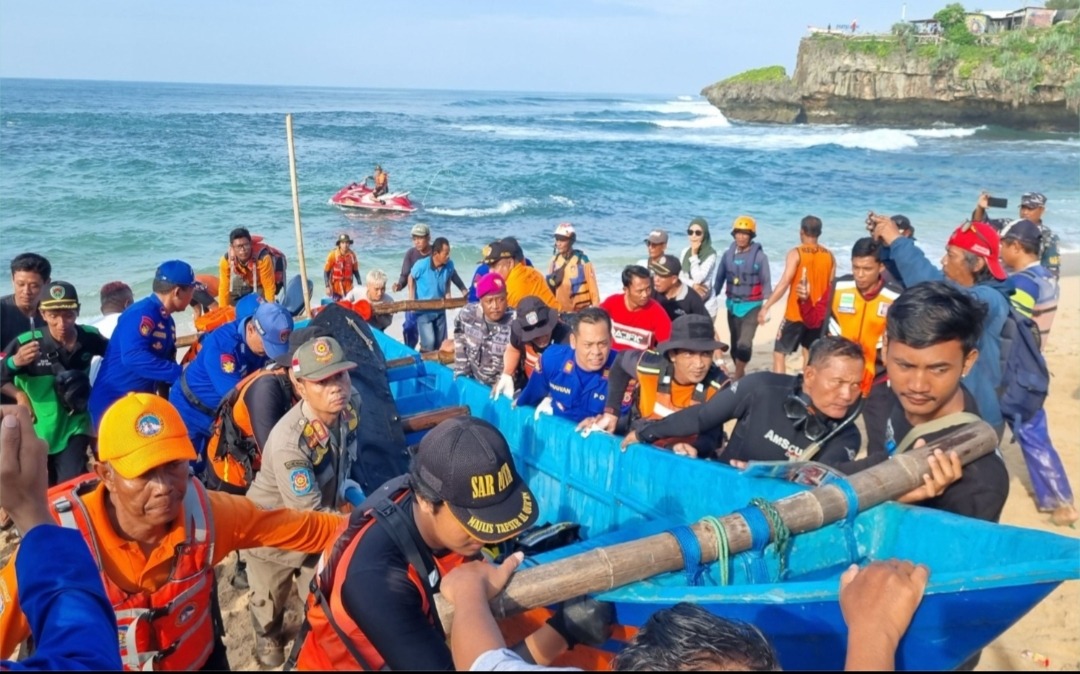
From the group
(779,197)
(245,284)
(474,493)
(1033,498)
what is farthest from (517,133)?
(474,493)

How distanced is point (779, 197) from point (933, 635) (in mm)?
25917

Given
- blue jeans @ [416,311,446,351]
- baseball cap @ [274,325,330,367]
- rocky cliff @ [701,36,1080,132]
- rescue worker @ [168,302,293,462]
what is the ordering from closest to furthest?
baseball cap @ [274,325,330,367]
rescue worker @ [168,302,293,462]
blue jeans @ [416,311,446,351]
rocky cliff @ [701,36,1080,132]

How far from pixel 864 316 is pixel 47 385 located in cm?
540

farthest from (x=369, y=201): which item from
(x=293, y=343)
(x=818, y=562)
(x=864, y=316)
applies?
(x=818, y=562)

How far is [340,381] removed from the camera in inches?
132

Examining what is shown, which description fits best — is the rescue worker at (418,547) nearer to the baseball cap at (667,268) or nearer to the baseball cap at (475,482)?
the baseball cap at (475,482)

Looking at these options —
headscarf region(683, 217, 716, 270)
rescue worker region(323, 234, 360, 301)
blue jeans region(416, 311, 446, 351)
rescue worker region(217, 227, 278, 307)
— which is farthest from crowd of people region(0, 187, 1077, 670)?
rescue worker region(323, 234, 360, 301)

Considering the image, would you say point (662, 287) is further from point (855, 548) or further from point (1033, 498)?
point (855, 548)

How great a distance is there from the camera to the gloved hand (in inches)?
82.0

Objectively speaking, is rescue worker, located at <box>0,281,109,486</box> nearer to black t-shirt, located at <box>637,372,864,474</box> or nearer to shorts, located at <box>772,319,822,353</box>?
black t-shirt, located at <box>637,372,864,474</box>

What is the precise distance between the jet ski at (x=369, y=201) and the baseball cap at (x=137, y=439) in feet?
69.1

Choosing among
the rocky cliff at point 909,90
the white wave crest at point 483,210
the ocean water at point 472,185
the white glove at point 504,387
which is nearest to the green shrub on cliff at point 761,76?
the rocky cliff at point 909,90

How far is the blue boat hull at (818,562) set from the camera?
217cm

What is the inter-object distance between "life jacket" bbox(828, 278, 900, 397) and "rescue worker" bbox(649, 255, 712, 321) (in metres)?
1.17
